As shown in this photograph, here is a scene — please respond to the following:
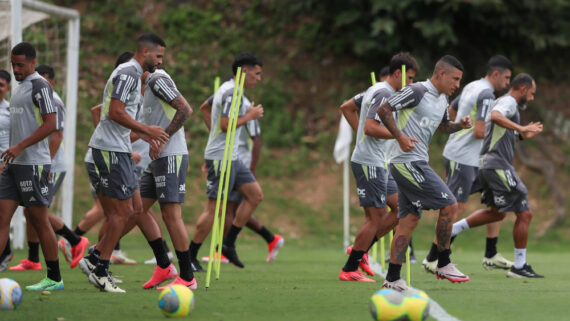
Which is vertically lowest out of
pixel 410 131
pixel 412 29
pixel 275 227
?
pixel 275 227

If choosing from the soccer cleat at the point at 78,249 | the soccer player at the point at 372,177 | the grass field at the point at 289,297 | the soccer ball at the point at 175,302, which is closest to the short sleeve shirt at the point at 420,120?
the soccer player at the point at 372,177

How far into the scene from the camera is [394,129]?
8086 millimetres

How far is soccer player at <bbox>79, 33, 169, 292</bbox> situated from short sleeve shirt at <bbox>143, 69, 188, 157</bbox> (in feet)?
0.60

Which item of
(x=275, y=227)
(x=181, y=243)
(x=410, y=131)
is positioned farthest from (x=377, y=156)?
(x=275, y=227)

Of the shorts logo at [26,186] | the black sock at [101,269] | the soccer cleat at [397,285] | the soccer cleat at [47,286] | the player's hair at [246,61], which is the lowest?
the soccer cleat at [47,286]

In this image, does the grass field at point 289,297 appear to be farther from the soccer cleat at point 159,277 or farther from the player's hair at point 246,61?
the player's hair at point 246,61

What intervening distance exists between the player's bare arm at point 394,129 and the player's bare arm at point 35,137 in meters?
3.00

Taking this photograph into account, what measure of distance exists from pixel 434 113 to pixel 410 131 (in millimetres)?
300

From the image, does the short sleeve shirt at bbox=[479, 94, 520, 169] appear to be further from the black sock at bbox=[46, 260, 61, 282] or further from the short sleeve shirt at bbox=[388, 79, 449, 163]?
the black sock at bbox=[46, 260, 61, 282]

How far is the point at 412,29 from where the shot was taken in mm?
20625

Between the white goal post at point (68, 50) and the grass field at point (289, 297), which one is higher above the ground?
the white goal post at point (68, 50)

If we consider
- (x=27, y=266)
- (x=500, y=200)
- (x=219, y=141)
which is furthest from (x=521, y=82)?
(x=27, y=266)

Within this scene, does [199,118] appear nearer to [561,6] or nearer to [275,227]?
[275,227]

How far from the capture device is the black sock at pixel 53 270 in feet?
26.7
